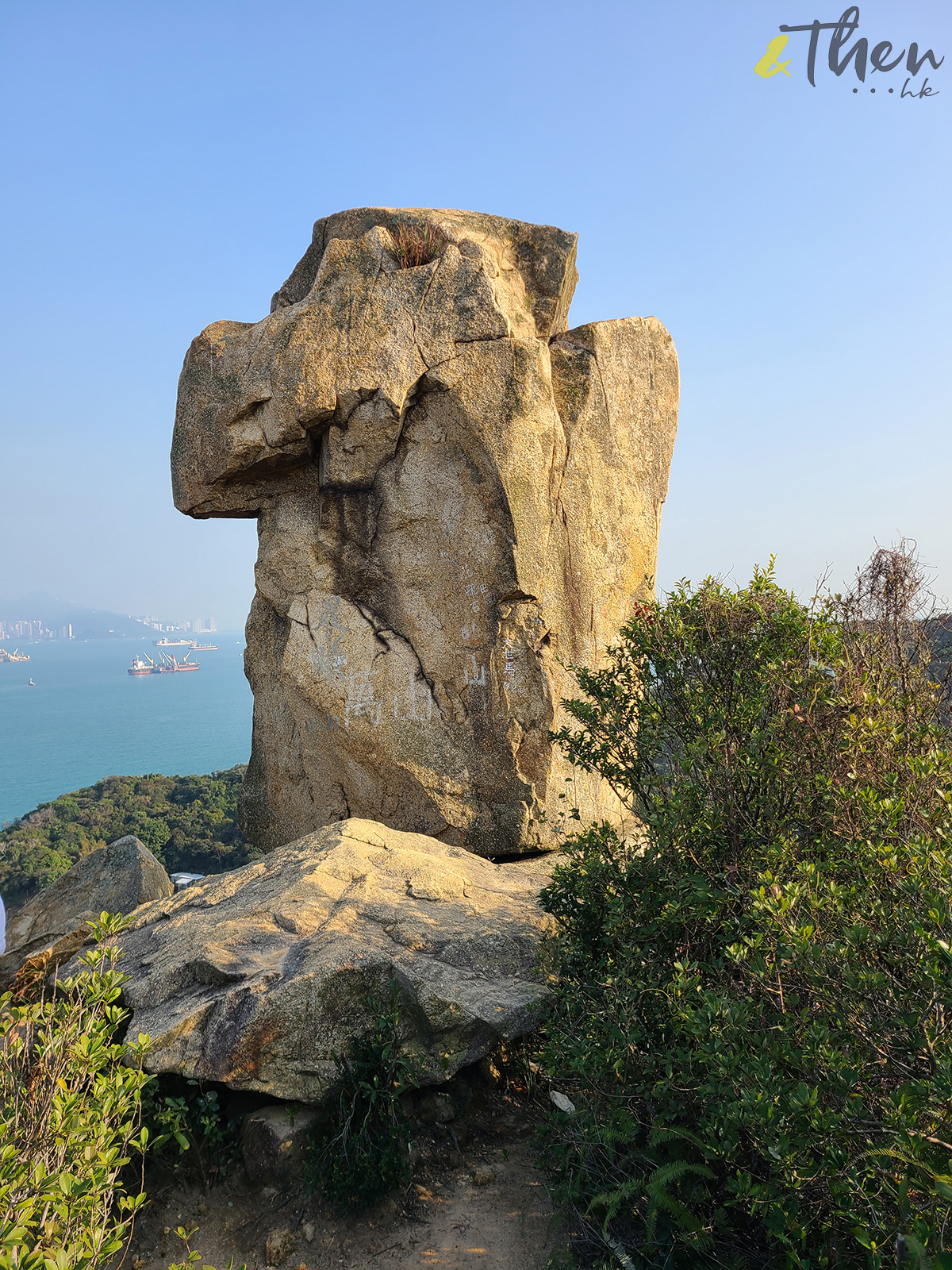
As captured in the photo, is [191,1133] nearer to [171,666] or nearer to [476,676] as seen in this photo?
[476,676]

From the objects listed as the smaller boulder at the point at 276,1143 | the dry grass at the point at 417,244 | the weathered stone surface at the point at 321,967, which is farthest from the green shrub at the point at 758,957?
the dry grass at the point at 417,244

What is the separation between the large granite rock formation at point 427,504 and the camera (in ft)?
25.6

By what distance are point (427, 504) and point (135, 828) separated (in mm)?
19034

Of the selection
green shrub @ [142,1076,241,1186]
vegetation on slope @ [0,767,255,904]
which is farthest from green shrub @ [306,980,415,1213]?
vegetation on slope @ [0,767,255,904]

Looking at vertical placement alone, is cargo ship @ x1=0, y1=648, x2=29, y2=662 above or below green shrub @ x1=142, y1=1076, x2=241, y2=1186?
below

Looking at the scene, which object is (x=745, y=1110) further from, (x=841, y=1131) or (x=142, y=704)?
(x=142, y=704)

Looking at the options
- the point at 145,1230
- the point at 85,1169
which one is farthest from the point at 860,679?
the point at 145,1230

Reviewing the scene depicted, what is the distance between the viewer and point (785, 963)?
9.46 feet

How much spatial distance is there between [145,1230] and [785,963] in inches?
138

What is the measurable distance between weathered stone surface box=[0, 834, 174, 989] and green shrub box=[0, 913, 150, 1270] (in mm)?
3837

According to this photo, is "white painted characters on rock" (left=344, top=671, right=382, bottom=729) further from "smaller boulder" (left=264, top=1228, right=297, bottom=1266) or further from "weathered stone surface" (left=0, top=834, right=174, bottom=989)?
"smaller boulder" (left=264, top=1228, right=297, bottom=1266)

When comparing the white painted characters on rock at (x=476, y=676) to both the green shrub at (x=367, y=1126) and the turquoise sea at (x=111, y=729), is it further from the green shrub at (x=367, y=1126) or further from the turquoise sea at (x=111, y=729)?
the turquoise sea at (x=111, y=729)

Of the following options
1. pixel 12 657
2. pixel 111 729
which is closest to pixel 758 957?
pixel 111 729

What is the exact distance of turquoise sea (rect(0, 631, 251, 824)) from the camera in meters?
54.3
